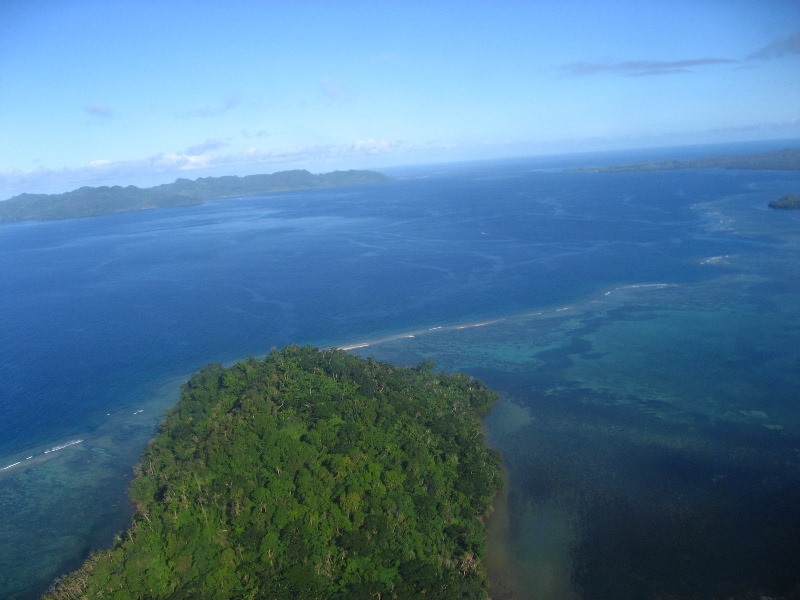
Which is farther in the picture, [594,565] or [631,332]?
[631,332]

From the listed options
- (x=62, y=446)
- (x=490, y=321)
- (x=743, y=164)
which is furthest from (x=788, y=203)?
(x=62, y=446)

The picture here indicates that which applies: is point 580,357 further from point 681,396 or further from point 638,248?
point 638,248

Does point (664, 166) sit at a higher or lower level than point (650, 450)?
higher

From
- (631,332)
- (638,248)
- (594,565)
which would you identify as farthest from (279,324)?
(638,248)

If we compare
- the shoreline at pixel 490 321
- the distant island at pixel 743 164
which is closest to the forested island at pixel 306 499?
the shoreline at pixel 490 321

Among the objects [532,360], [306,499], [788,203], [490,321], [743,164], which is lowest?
[532,360]

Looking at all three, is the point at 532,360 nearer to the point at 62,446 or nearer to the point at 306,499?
the point at 306,499
